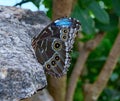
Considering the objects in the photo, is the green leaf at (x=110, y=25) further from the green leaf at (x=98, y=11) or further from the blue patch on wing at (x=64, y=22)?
the blue patch on wing at (x=64, y=22)

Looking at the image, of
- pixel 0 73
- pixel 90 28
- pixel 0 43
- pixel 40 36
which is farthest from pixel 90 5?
pixel 0 73

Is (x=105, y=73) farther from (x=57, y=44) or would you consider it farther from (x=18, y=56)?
(x=18, y=56)

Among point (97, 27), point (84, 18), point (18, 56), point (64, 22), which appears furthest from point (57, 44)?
point (97, 27)

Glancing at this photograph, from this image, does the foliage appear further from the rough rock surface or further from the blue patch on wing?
the blue patch on wing

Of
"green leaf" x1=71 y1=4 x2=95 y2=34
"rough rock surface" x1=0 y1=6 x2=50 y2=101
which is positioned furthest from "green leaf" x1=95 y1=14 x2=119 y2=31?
"rough rock surface" x1=0 y1=6 x2=50 y2=101

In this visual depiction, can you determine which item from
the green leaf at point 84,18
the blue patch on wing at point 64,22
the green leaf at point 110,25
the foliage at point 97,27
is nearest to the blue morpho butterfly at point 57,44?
the blue patch on wing at point 64,22

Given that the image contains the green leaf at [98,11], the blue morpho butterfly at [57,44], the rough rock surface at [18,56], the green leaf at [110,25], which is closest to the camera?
the rough rock surface at [18,56]
